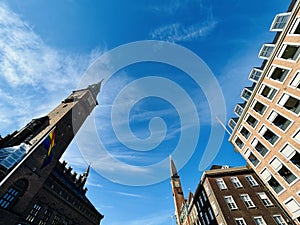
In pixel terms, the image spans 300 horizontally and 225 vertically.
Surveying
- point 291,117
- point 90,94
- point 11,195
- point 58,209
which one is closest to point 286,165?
point 291,117

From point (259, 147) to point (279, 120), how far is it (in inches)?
220

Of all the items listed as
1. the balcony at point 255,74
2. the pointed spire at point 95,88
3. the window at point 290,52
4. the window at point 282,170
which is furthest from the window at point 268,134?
the pointed spire at point 95,88

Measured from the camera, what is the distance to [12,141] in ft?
101

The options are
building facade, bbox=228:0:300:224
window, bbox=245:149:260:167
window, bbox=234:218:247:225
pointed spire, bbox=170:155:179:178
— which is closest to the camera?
building facade, bbox=228:0:300:224

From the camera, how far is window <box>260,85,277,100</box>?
23.1m

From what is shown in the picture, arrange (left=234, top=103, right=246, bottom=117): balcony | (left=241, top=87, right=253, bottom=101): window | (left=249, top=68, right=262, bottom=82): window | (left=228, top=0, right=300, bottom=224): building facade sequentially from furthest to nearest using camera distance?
(left=234, top=103, right=246, bottom=117): balcony, (left=241, top=87, right=253, bottom=101): window, (left=249, top=68, right=262, bottom=82): window, (left=228, top=0, right=300, bottom=224): building facade

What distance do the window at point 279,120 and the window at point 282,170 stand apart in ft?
14.5

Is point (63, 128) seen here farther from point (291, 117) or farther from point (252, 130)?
point (291, 117)

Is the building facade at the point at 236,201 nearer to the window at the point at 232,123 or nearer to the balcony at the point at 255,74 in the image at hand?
the window at the point at 232,123

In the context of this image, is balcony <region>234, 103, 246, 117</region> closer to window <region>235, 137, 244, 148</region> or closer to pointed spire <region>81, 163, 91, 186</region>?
window <region>235, 137, 244, 148</region>

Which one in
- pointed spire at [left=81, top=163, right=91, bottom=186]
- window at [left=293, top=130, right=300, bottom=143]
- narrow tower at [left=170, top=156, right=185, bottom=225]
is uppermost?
pointed spire at [left=81, top=163, right=91, bottom=186]

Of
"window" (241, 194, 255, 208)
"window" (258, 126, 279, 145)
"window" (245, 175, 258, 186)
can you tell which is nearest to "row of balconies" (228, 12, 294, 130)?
"window" (258, 126, 279, 145)

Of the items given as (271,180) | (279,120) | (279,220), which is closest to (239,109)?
(279,120)

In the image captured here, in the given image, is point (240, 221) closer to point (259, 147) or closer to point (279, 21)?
point (259, 147)
